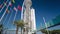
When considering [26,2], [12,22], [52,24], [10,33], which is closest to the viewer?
[12,22]

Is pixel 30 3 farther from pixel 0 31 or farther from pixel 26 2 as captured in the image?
pixel 0 31

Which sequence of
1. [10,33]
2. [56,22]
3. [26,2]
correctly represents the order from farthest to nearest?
[26,2], [10,33], [56,22]

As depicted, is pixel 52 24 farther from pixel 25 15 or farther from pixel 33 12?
pixel 33 12

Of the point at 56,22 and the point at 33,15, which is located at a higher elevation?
the point at 33,15

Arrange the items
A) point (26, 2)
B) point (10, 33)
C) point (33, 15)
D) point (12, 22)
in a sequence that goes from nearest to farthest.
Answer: point (12, 22), point (10, 33), point (26, 2), point (33, 15)

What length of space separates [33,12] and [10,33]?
Result: 3834 cm

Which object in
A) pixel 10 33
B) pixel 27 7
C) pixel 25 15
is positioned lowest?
pixel 10 33

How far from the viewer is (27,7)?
103000mm

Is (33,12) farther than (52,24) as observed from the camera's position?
Yes

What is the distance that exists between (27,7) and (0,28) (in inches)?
Answer: 1604

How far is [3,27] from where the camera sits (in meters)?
68.0

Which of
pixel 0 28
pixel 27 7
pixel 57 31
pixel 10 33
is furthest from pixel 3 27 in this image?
pixel 27 7

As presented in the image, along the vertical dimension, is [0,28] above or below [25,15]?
below

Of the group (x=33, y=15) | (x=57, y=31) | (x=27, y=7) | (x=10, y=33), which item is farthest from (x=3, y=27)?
(x=33, y=15)
